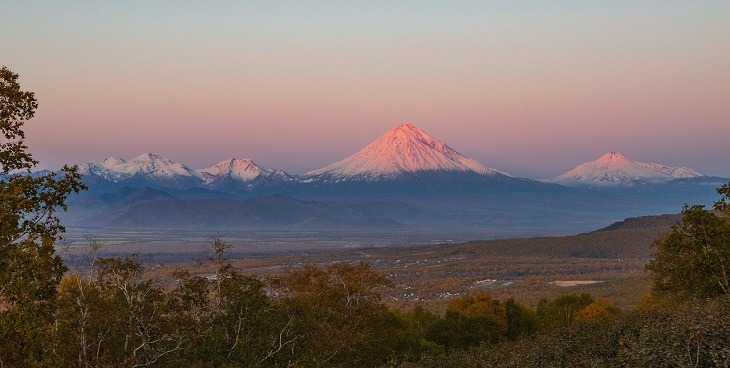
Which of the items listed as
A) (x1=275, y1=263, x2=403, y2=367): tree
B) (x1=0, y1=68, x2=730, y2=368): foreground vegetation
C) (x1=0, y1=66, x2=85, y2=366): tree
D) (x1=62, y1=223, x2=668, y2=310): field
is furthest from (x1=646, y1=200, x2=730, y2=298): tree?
(x1=62, y1=223, x2=668, y2=310): field

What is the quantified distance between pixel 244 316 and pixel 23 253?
34.2 ft

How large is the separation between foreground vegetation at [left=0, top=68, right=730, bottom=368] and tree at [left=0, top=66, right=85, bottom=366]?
0.03 meters

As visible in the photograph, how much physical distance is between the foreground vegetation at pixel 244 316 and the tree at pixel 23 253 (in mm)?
33

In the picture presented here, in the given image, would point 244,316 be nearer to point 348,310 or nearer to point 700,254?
point 348,310

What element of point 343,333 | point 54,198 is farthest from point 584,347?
point 54,198

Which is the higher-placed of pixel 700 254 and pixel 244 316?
pixel 700 254

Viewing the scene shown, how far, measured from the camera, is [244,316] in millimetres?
24656

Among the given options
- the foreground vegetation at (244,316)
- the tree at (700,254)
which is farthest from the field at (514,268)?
the tree at (700,254)

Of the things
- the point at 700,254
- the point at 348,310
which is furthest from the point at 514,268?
the point at 700,254

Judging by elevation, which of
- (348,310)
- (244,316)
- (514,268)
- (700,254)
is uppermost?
(700,254)

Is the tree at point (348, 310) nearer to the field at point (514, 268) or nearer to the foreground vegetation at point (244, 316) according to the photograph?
the foreground vegetation at point (244, 316)

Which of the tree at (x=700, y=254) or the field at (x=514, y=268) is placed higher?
the tree at (x=700, y=254)

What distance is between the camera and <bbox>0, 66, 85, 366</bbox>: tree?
594 inches

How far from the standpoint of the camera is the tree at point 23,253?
15078mm
